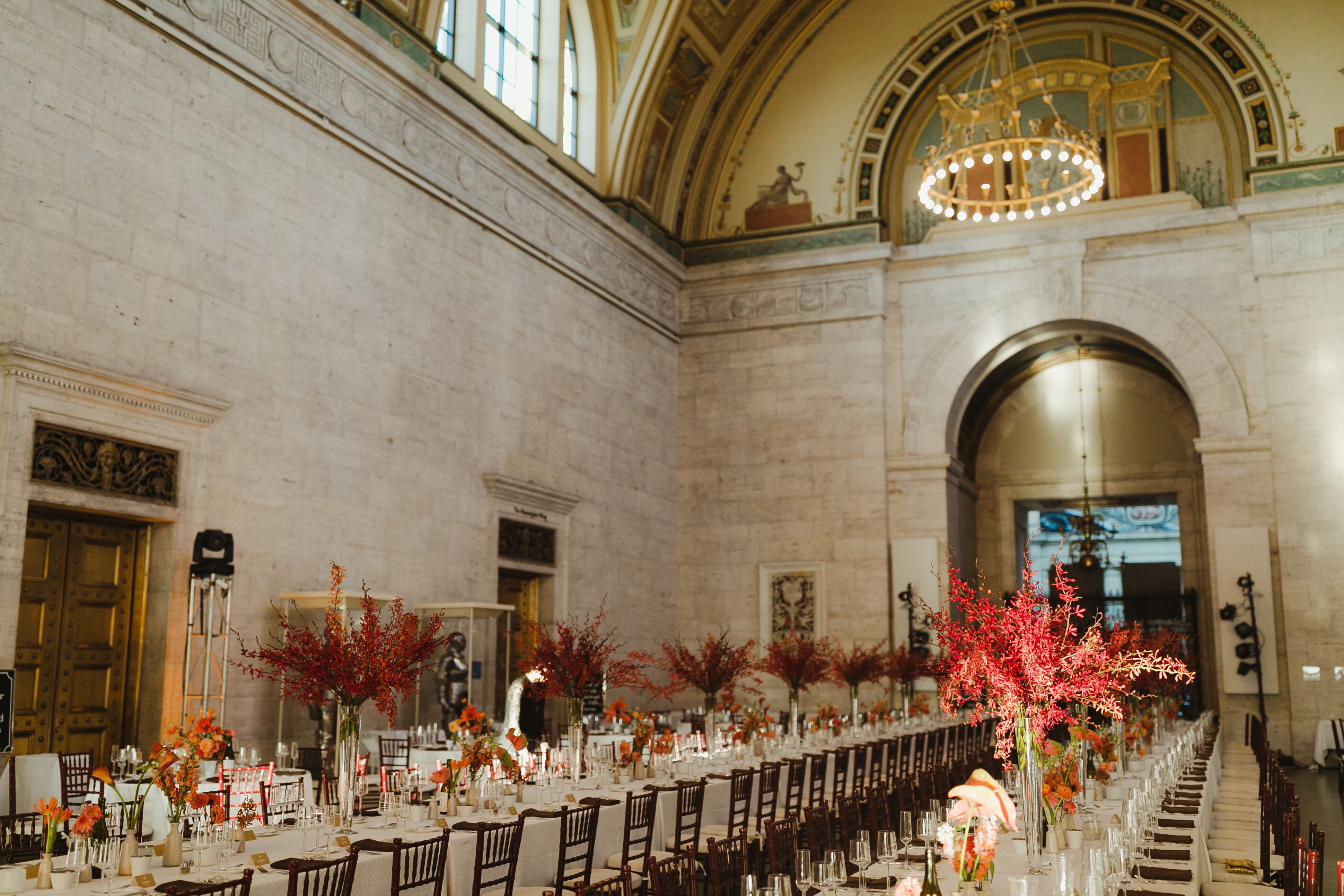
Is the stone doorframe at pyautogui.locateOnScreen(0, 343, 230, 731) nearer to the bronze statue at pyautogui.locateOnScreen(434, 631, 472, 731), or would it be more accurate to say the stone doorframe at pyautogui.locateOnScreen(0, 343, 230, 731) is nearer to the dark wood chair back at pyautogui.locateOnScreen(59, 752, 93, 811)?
the dark wood chair back at pyautogui.locateOnScreen(59, 752, 93, 811)

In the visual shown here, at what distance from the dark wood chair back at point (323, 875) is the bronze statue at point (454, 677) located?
698cm

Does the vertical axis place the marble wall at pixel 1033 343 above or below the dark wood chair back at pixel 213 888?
above

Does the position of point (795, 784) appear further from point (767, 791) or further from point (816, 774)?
point (767, 791)

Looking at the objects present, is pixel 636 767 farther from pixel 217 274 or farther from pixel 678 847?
pixel 217 274

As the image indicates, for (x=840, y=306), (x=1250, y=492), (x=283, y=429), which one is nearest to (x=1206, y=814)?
(x=283, y=429)

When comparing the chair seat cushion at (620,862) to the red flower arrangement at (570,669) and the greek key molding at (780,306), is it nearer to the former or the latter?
the red flower arrangement at (570,669)

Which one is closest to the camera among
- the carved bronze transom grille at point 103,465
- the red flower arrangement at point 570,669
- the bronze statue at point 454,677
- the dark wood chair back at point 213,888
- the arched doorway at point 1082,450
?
the dark wood chair back at point 213,888

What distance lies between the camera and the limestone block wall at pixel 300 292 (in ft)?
29.6

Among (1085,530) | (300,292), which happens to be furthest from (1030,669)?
(1085,530)

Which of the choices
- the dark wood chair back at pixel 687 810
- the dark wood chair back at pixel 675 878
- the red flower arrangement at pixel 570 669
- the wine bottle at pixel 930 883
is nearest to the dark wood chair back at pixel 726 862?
the dark wood chair back at pixel 675 878

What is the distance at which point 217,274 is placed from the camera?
10344 millimetres

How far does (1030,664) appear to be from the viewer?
5.10 m

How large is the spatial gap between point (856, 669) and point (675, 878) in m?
9.43

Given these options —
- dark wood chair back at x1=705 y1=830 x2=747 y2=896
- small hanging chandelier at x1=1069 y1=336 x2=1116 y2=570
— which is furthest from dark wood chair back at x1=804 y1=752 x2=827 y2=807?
small hanging chandelier at x1=1069 y1=336 x2=1116 y2=570
